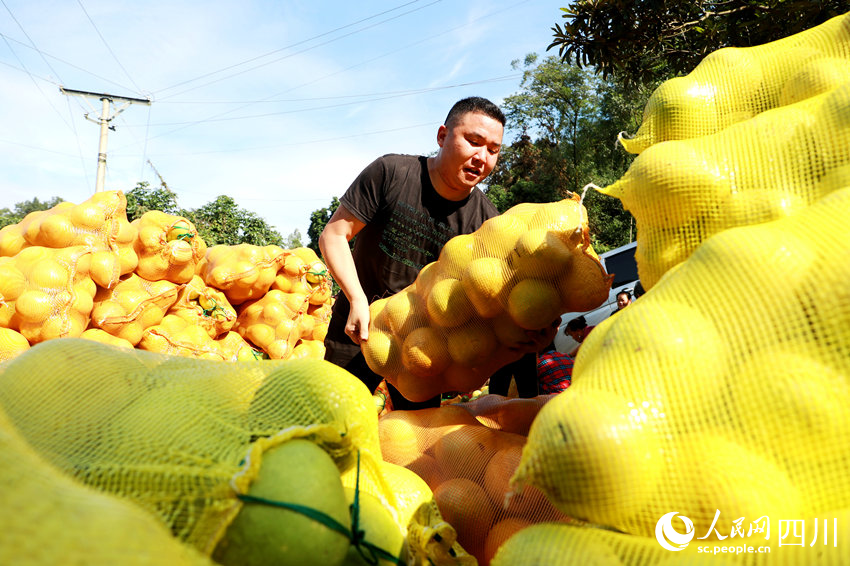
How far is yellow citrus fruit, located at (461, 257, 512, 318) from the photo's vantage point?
5.64ft

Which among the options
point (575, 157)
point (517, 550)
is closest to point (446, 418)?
point (517, 550)

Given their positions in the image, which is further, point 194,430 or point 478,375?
point 478,375

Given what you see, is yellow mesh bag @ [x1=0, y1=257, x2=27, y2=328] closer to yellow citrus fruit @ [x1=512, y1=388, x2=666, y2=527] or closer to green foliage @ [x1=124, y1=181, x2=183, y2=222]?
yellow citrus fruit @ [x1=512, y1=388, x2=666, y2=527]

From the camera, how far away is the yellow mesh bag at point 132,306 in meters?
3.86

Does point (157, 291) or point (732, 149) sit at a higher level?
point (732, 149)

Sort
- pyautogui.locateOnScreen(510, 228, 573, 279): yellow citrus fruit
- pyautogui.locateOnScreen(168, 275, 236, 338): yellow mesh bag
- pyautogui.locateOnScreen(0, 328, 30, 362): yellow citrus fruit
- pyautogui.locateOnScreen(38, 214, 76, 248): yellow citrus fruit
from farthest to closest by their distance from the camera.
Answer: pyautogui.locateOnScreen(168, 275, 236, 338): yellow mesh bag < pyautogui.locateOnScreen(38, 214, 76, 248): yellow citrus fruit < pyautogui.locateOnScreen(0, 328, 30, 362): yellow citrus fruit < pyautogui.locateOnScreen(510, 228, 573, 279): yellow citrus fruit

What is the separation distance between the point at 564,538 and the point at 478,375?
3.92 ft

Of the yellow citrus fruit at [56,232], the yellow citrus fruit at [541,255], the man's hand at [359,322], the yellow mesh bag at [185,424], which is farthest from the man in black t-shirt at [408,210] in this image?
the yellow citrus fruit at [56,232]

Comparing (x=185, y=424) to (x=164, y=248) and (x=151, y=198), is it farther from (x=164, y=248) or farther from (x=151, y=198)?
(x=151, y=198)

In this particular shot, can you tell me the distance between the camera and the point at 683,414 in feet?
2.62

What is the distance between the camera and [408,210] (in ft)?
8.59

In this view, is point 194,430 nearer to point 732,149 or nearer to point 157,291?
point 732,149

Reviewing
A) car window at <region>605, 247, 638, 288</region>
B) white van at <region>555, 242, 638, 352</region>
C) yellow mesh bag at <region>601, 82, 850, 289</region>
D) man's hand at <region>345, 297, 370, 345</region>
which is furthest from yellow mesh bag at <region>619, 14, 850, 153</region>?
car window at <region>605, 247, 638, 288</region>

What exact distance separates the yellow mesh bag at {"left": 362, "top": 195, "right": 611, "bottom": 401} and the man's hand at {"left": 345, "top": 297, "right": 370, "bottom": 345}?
1.6 inches
